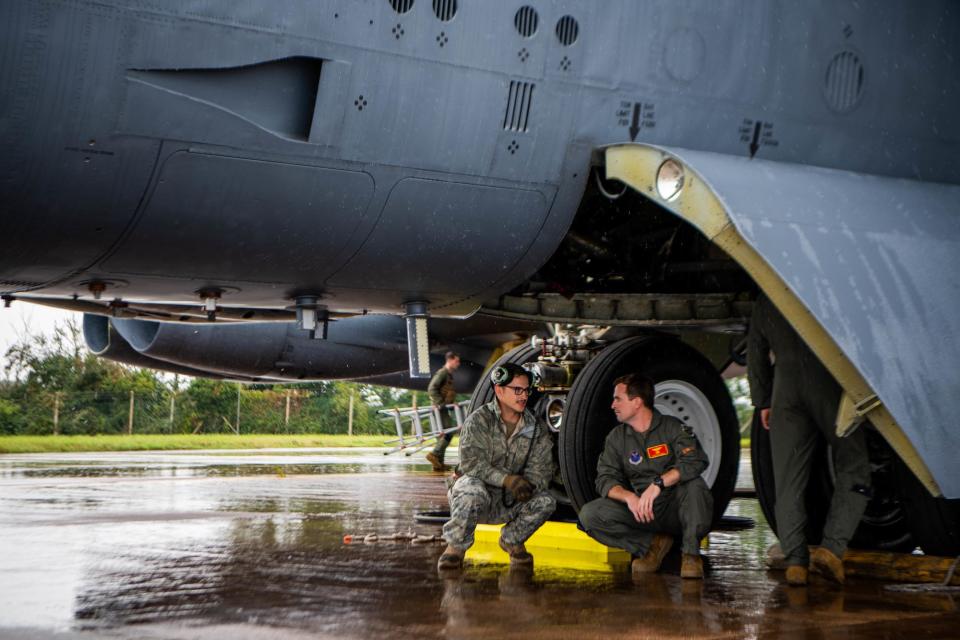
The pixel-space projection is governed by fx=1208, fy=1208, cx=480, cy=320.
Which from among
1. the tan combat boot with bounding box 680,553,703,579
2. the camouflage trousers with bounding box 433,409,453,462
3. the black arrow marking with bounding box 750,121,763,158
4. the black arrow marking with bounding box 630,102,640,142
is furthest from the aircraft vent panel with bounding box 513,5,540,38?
the camouflage trousers with bounding box 433,409,453,462

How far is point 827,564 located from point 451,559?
190 centimetres

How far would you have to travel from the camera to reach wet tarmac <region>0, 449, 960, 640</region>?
467 centimetres

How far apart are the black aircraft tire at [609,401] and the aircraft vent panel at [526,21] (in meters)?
2.38

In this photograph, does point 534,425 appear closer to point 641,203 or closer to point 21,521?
point 641,203

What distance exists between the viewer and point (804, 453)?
6.34 m

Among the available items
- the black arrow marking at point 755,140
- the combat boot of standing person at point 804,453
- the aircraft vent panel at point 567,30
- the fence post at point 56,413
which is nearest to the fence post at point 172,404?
the fence post at point 56,413

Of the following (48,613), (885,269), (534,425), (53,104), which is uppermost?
(53,104)

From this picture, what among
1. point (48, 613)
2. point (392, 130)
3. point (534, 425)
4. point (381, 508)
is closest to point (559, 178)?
point (392, 130)

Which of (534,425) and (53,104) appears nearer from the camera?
(53,104)

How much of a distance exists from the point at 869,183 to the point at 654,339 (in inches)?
68.0

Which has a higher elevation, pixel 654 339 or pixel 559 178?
pixel 559 178

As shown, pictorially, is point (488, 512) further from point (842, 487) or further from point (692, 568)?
point (842, 487)

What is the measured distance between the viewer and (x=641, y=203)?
23.1 ft

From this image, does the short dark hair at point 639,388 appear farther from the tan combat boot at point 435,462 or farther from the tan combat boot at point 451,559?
the tan combat boot at point 435,462
